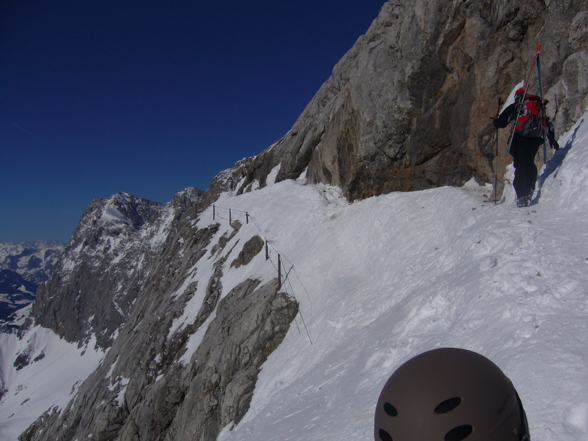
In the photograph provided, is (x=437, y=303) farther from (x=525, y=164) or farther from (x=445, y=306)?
(x=525, y=164)

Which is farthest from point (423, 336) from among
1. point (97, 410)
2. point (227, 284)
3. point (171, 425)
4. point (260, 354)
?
point (97, 410)

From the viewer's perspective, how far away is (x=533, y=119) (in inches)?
315

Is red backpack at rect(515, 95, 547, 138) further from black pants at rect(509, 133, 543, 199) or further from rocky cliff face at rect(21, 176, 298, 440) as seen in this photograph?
rocky cliff face at rect(21, 176, 298, 440)

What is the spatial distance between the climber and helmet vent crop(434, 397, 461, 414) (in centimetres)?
748

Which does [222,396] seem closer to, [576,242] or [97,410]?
[576,242]

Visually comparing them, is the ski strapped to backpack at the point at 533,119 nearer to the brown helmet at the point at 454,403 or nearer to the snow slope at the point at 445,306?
the snow slope at the point at 445,306

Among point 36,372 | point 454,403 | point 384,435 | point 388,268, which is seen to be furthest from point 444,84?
point 36,372

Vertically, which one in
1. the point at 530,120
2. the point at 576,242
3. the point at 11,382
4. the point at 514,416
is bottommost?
the point at 11,382

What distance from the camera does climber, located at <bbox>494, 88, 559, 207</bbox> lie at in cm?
800

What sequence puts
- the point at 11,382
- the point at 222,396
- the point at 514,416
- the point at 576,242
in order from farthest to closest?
the point at 11,382, the point at 222,396, the point at 576,242, the point at 514,416

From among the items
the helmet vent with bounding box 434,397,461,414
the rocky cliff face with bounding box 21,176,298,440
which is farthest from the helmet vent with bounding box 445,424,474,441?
the rocky cliff face with bounding box 21,176,298,440

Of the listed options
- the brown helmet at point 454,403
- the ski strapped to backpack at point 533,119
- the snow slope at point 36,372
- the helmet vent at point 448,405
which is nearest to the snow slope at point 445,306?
the ski strapped to backpack at point 533,119

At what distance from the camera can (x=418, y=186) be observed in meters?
14.6

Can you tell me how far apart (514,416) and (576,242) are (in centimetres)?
490
